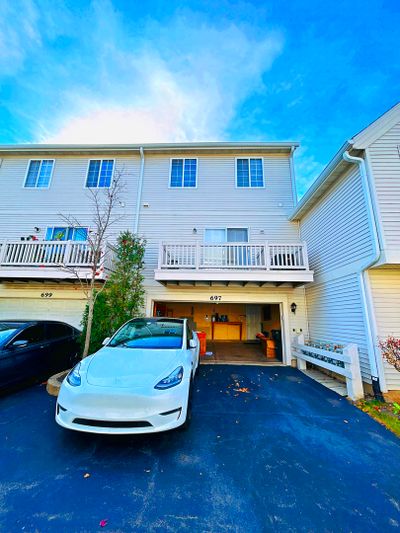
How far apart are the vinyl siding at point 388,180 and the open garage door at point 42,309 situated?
10156mm

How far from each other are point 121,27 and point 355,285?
41.7 ft

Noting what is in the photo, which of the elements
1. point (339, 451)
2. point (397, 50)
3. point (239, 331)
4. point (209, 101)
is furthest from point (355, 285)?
point (209, 101)

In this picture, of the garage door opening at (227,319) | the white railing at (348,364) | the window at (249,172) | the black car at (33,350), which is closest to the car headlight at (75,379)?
the black car at (33,350)

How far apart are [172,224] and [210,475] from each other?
8.27 m

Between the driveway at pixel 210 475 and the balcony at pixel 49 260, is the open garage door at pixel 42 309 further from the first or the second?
the driveway at pixel 210 475

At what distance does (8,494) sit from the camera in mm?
2059

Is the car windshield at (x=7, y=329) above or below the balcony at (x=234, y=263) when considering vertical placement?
below

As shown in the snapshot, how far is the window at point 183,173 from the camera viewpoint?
32.2ft

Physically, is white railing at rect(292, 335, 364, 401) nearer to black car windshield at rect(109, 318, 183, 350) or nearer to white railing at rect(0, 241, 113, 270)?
black car windshield at rect(109, 318, 183, 350)

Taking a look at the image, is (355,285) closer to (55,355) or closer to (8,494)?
(8,494)

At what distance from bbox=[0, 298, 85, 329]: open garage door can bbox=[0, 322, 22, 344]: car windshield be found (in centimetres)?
310

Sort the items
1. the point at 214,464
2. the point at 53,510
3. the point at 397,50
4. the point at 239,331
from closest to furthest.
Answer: the point at 53,510
the point at 214,464
the point at 397,50
the point at 239,331

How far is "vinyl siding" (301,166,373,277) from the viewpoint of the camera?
5.53 m

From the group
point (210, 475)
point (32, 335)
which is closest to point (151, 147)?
point (32, 335)
